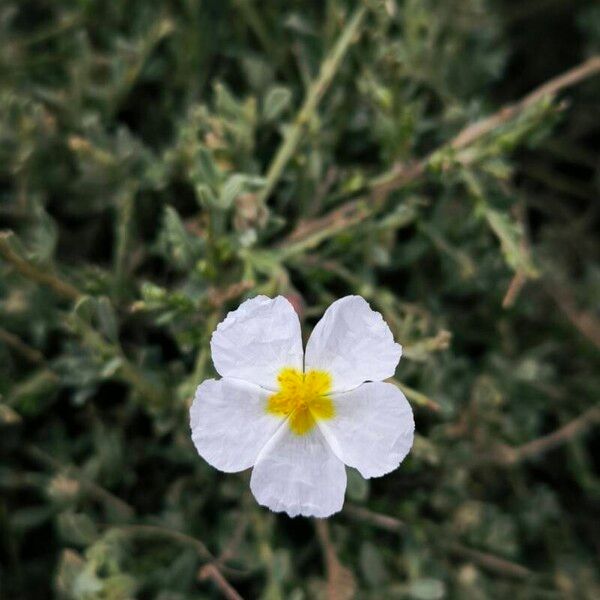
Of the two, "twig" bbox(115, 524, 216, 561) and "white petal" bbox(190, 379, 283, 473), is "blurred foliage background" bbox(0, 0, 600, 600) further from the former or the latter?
"white petal" bbox(190, 379, 283, 473)

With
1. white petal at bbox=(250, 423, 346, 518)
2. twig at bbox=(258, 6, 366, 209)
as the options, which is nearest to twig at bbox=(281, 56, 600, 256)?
twig at bbox=(258, 6, 366, 209)

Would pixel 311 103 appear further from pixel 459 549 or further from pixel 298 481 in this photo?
pixel 459 549

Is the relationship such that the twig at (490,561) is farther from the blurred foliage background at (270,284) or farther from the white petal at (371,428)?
the white petal at (371,428)

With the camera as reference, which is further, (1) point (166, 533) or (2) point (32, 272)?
(1) point (166, 533)

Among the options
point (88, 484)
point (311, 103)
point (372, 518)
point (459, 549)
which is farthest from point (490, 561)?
point (311, 103)

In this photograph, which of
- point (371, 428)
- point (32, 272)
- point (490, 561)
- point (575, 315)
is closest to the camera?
point (371, 428)

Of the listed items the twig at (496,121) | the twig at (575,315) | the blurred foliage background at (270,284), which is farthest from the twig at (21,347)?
the twig at (575,315)
